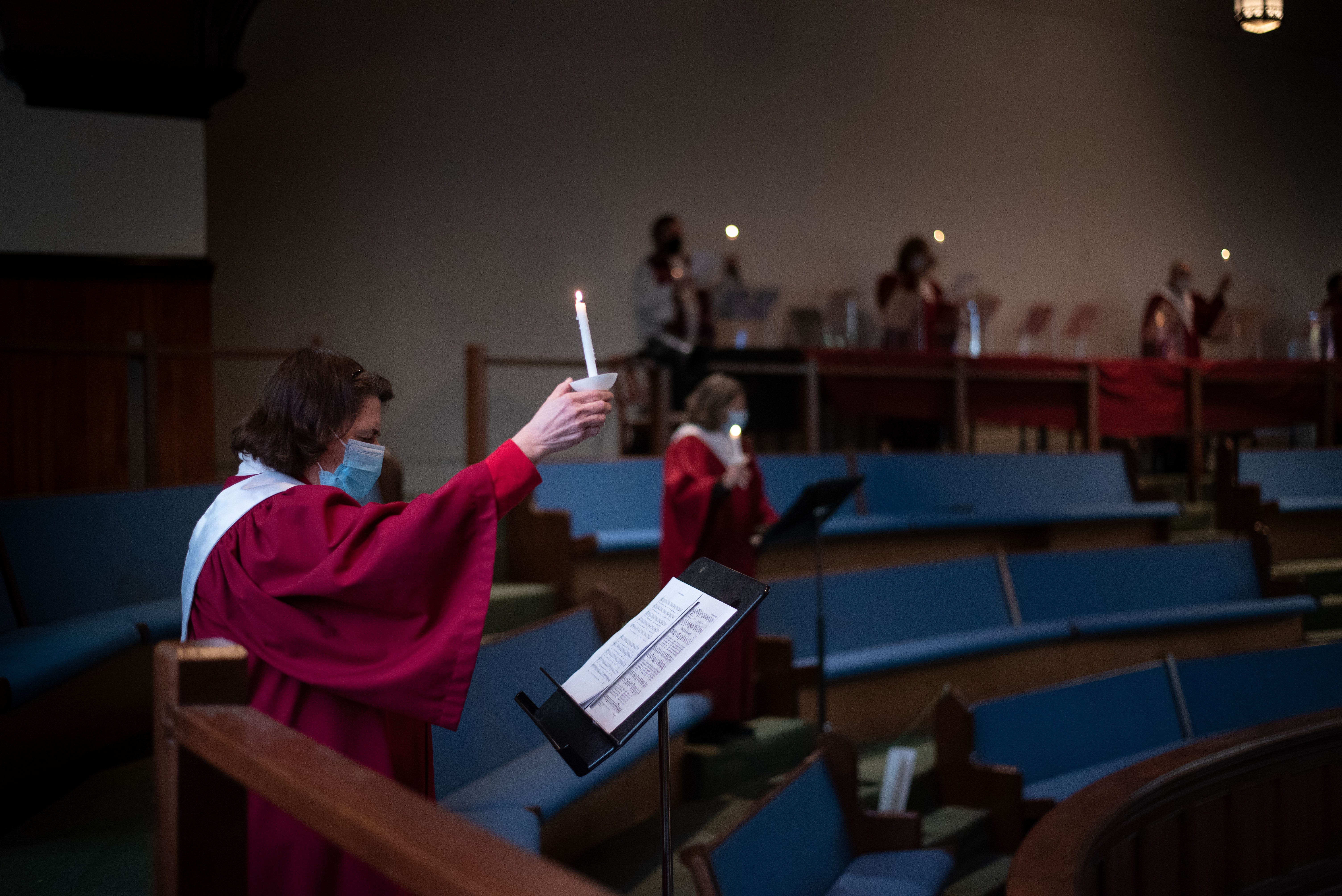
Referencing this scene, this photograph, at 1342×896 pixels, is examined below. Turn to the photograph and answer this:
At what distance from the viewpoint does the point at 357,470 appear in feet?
5.13

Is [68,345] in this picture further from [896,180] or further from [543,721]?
[896,180]

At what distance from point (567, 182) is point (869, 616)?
4603mm

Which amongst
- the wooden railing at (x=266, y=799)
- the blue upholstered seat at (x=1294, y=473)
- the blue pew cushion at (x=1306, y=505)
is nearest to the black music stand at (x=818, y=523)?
the wooden railing at (x=266, y=799)

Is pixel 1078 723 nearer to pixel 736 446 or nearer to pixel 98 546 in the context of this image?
pixel 736 446

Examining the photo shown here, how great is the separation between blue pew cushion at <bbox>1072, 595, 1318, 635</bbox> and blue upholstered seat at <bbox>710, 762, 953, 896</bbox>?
82.6 inches

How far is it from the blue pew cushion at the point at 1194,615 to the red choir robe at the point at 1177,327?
13.5 feet

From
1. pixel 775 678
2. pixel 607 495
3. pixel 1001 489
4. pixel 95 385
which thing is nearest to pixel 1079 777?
pixel 775 678

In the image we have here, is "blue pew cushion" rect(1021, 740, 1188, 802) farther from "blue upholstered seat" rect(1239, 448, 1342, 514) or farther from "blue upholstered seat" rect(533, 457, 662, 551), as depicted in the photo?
"blue upholstered seat" rect(1239, 448, 1342, 514)

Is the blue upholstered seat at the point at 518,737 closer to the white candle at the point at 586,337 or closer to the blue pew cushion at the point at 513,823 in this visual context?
the blue pew cushion at the point at 513,823

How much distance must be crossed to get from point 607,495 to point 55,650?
8.00 feet

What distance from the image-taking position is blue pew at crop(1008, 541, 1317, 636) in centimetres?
443

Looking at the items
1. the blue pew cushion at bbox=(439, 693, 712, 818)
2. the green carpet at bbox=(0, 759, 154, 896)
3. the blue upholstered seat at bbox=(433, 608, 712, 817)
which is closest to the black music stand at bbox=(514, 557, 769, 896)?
the blue pew cushion at bbox=(439, 693, 712, 818)

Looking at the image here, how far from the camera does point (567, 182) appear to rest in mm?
7543

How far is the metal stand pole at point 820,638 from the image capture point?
325 cm
